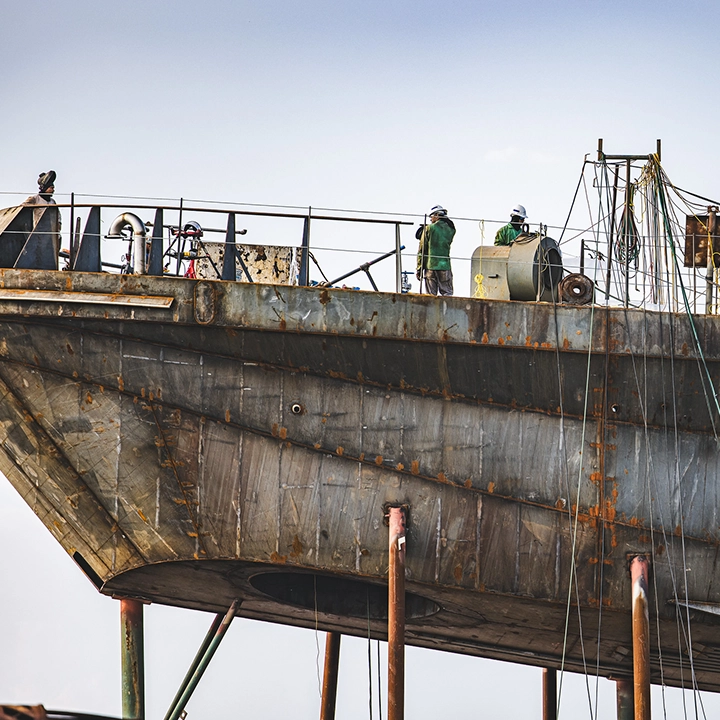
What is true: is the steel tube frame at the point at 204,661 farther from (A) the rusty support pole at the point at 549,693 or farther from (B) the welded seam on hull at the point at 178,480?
(A) the rusty support pole at the point at 549,693

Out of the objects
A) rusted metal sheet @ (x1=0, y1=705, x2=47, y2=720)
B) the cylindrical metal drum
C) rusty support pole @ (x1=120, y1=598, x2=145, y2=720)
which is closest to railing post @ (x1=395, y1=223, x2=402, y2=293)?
the cylindrical metal drum

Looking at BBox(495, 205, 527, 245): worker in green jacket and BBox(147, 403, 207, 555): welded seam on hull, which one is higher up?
BBox(495, 205, 527, 245): worker in green jacket

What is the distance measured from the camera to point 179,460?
14.6m

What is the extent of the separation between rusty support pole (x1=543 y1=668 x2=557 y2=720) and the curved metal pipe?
473 inches

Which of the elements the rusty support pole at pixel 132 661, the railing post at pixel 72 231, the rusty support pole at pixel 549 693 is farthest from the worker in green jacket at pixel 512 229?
the rusty support pole at pixel 549 693

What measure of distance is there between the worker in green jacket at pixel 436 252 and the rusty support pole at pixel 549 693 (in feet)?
31.8

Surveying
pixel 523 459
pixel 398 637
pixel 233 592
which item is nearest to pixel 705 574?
pixel 523 459

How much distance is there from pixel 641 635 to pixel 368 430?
4124 mm

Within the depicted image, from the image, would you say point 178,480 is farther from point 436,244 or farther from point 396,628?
point 436,244

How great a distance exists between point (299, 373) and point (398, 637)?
3398 mm

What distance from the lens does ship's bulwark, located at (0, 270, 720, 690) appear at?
14.4 m

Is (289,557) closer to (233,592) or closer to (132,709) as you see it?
(233,592)

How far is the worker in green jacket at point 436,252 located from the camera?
1566 centimetres

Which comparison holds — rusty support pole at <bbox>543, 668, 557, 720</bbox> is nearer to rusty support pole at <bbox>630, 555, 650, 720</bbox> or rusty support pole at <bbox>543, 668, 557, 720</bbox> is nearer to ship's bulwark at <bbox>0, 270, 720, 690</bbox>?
ship's bulwark at <bbox>0, 270, 720, 690</bbox>
